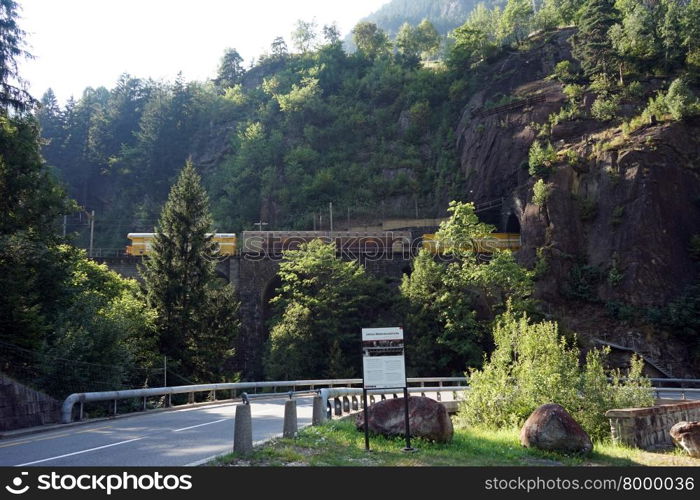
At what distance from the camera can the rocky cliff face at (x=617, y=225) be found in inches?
1588

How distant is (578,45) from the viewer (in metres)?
57.8

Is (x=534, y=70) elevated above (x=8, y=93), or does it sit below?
above

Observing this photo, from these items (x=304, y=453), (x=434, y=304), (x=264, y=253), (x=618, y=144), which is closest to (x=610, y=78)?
(x=618, y=144)

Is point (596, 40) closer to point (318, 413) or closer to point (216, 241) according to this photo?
point (216, 241)

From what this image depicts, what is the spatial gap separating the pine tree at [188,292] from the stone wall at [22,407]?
43.3 ft

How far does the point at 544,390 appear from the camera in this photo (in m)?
16.4

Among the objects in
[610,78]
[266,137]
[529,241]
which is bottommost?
[529,241]

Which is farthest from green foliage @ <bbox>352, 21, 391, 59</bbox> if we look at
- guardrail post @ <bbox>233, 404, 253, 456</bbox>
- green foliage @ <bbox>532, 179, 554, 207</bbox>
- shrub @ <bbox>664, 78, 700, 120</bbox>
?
guardrail post @ <bbox>233, 404, 253, 456</bbox>

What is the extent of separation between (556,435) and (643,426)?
3.55m

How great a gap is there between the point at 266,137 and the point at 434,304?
4836 cm

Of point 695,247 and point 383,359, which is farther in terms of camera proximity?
point 695,247

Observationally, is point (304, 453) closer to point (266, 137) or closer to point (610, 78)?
point (610, 78)

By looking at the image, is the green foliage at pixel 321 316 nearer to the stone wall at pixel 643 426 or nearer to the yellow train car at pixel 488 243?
the yellow train car at pixel 488 243

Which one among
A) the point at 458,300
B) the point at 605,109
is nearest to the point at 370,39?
the point at 605,109
